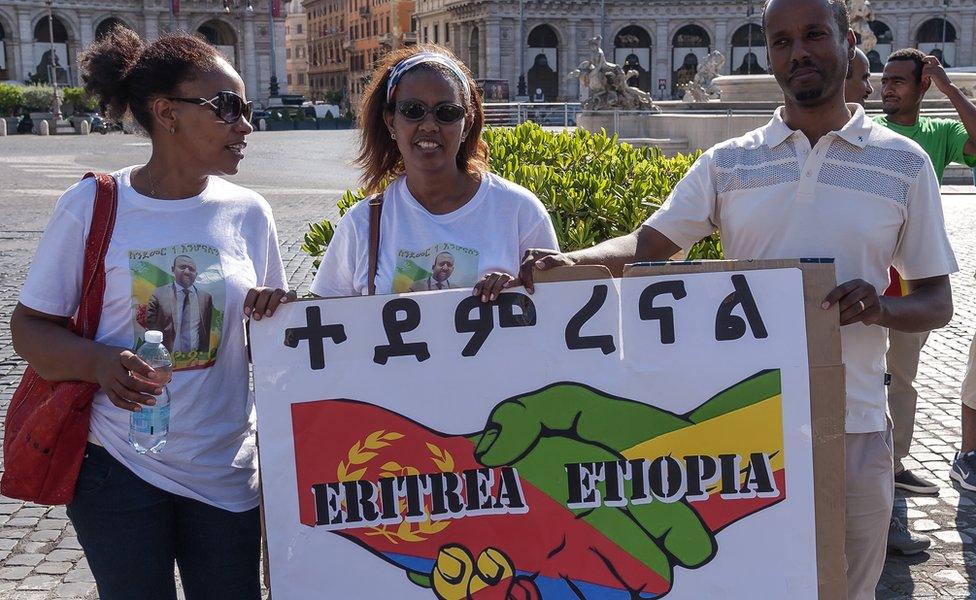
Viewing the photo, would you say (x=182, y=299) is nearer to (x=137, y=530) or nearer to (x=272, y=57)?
(x=137, y=530)

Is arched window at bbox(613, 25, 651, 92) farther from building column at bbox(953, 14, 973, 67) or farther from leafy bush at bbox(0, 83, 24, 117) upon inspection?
leafy bush at bbox(0, 83, 24, 117)

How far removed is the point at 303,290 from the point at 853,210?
24.0 feet

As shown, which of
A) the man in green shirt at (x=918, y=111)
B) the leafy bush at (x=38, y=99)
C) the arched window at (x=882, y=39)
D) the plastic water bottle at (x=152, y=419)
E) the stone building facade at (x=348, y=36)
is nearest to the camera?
the plastic water bottle at (x=152, y=419)

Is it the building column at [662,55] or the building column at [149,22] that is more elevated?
the building column at [149,22]

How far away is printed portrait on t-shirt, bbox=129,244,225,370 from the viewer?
8.37 feet

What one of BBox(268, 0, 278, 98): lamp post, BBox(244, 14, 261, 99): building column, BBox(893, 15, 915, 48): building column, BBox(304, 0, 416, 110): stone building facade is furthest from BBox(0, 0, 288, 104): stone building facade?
BBox(893, 15, 915, 48): building column

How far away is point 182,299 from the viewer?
2.58m

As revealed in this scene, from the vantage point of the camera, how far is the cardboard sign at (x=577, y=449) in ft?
8.34

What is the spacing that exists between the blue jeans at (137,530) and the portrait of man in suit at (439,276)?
763mm

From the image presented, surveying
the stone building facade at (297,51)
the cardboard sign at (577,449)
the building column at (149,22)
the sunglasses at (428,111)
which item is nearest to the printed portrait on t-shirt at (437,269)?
the cardboard sign at (577,449)

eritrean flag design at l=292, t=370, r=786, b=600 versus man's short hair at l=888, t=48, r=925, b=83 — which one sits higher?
man's short hair at l=888, t=48, r=925, b=83

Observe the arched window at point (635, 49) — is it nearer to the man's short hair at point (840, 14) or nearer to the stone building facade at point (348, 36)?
the stone building facade at point (348, 36)

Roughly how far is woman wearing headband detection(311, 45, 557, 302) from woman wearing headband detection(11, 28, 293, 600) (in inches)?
11.1

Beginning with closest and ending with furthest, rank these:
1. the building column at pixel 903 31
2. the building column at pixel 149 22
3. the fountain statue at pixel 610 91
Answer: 1. the fountain statue at pixel 610 91
2. the building column at pixel 903 31
3. the building column at pixel 149 22
